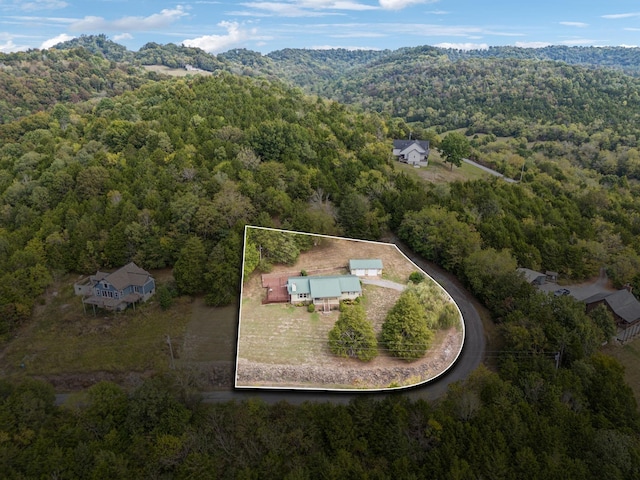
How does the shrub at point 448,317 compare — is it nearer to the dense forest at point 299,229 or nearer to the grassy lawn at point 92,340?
the dense forest at point 299,229

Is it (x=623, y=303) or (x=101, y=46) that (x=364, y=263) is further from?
(x=101, y=46)

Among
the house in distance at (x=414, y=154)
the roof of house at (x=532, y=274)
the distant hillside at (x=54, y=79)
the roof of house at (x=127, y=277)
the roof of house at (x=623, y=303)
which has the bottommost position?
the roof of house at (x=623, y=303)

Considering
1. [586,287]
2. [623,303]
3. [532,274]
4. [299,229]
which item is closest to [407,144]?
[586,287]

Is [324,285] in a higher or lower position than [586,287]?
higher

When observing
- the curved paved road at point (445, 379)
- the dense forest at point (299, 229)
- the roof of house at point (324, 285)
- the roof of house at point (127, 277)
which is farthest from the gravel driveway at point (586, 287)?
the roof of house at point (127, 277)

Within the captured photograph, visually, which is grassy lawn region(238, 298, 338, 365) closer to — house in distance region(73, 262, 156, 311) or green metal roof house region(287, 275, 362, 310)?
green metal roof house region(287, 275, 362, 310)

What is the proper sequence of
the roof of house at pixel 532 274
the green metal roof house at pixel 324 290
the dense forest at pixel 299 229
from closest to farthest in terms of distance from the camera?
the green metal roof house at pixel 324 290, the dense forest at pixel 299 229, the roof of house at pixel 532 274

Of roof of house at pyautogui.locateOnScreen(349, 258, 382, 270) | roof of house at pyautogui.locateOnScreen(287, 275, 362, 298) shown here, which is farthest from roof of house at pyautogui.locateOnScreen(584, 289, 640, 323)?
roof of house at pyautogui.locateOnScreen(287, 275, 362, 298)
